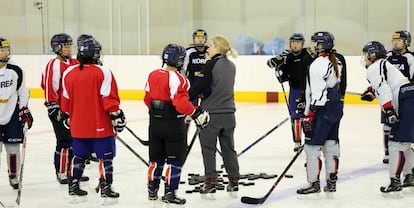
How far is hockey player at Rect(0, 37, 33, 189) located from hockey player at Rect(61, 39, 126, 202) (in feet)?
1.93

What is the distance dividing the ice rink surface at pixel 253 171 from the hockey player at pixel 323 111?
0.23 m

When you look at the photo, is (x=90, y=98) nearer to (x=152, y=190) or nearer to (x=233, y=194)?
(x=152, y=190)

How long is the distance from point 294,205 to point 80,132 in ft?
5.13

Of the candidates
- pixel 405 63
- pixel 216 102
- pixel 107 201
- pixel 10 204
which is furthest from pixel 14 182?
pixel 405 63

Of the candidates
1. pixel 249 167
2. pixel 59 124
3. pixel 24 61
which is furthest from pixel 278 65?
pixel 24 61

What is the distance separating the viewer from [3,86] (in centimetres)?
539

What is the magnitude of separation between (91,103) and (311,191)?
5.60ft

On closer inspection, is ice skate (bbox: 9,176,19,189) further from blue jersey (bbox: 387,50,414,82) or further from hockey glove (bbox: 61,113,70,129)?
blue jersey (bbox: 387,50,414,82)

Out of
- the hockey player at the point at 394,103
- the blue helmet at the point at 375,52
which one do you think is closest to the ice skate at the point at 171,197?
the hockey player at the point at 394,103

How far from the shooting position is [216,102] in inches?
207

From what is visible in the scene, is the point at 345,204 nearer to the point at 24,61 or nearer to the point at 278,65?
the point at 278,65

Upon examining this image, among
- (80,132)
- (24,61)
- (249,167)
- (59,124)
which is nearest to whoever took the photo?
(80,132)

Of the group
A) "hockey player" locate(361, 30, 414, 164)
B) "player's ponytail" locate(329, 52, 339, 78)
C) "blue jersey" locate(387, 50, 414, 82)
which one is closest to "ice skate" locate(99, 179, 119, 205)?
"player's ponytail" locate(329, 52, 339, 78)

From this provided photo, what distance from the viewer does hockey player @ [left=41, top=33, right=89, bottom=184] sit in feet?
18.3
